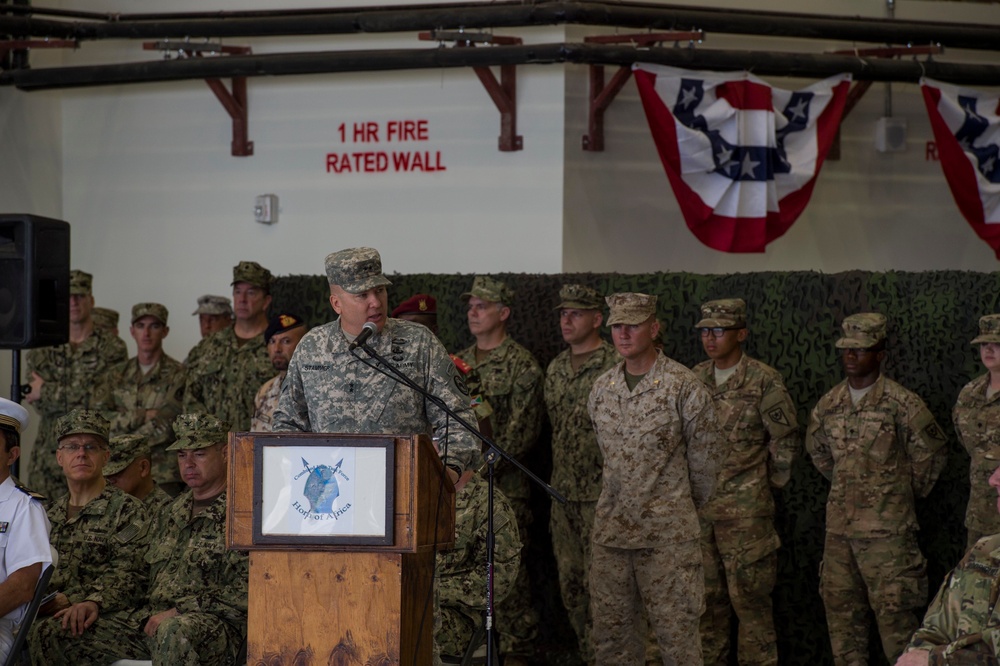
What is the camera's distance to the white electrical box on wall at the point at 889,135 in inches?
395

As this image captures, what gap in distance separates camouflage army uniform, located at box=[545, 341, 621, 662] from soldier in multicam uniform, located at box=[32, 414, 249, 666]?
2.02m

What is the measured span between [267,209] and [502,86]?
2063mm

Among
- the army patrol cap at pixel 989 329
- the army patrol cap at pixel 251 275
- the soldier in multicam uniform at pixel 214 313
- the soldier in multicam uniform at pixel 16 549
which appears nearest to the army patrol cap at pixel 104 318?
the soldier in multicam uniform at pixel 214 313

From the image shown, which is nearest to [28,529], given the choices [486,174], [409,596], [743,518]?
[409,596]

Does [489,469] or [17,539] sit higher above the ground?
[489,469]

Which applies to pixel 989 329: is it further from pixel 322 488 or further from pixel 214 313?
pixel 214 313

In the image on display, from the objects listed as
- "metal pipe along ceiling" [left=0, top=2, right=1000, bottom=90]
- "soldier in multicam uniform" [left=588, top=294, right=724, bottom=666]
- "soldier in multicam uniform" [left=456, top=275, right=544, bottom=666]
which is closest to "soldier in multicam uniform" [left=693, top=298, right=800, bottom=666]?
"soldier in multicam uniform" [left=588, top=294, right=724, bottom=666]

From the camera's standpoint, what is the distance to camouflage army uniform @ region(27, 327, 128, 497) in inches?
343

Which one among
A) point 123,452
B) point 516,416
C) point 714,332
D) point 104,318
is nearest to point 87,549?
point 123,452

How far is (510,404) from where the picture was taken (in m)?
7.47

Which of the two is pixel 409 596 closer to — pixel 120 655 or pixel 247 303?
pixel 120 655

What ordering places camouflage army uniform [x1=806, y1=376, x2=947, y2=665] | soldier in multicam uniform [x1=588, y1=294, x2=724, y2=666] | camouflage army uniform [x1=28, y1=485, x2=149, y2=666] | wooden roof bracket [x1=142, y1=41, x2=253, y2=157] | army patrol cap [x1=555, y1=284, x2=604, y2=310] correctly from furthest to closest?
wooden roof bracket [x1=142, y1=41, x2=253, y2=157] → army patrol cap [x1=555, y1=284, x2=604, y2=310] → camouflage army uniform [x1=806, y1=376, x2=947, y2=665] → soldier in multicam uniform [x1=588, y1=294, x2=724, y2=666] → camouflage army uniform [x1=28, y1=485, x2=149, y2=666]

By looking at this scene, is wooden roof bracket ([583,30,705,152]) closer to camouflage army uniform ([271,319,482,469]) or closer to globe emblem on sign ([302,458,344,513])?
camouflage army uniform ([271,319,482,469])

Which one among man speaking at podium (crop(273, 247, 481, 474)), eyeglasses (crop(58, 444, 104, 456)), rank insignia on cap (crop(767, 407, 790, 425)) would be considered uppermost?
man speaking at podium (crop(273, 247, 481, 474))
